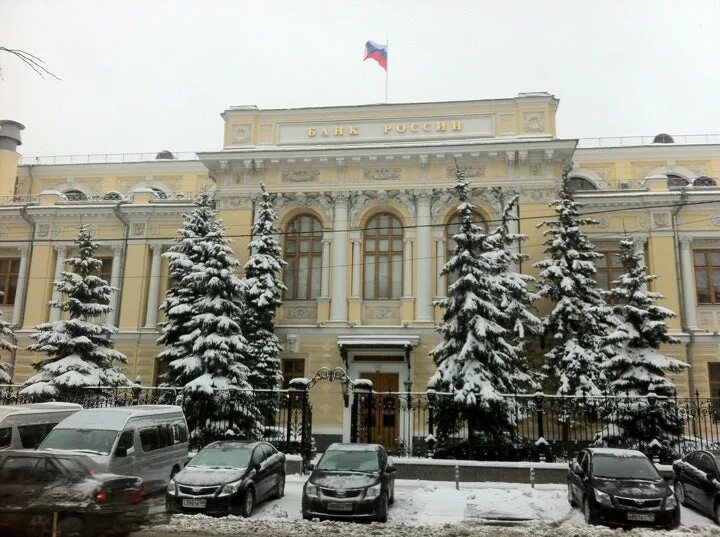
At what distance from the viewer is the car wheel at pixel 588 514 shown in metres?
12.1

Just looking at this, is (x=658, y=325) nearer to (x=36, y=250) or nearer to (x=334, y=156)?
(x=334, y=156)

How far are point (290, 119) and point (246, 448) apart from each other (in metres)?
18.5

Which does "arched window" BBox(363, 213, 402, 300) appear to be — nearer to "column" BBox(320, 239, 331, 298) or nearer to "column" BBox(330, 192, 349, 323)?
"column" BBox(330, 192, 349, 323)

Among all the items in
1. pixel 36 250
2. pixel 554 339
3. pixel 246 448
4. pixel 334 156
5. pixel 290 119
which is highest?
pixel 290 119

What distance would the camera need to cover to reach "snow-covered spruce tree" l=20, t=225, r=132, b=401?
2156 cm

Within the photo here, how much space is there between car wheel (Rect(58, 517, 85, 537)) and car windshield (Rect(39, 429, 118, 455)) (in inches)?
175

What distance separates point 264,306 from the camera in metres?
24.8

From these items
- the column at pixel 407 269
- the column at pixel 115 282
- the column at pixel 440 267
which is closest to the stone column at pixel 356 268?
the column at pixel 407 269

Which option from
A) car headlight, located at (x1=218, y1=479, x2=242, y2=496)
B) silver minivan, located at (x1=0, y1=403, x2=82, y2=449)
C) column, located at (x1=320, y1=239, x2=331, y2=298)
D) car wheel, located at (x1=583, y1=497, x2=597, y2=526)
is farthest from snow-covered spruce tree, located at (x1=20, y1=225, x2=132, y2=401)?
car wheel, located at (x1=583, y1=497, x2=597, y2=526)

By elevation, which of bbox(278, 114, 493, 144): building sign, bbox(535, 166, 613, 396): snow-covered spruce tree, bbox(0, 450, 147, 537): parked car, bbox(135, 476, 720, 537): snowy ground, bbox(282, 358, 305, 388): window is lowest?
bbox(135, 476, 720, 537): snowy ground

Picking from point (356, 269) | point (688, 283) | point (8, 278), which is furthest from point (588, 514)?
point (8, 278)

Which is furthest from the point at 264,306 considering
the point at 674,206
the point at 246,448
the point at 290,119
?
the point at 674,206

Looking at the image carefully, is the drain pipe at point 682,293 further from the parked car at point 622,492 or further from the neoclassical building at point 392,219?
the parked car at point 622,492

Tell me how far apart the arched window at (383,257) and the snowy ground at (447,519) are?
11751 millimetres
